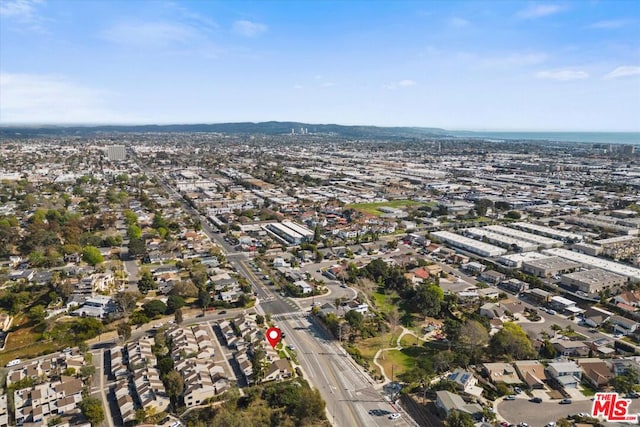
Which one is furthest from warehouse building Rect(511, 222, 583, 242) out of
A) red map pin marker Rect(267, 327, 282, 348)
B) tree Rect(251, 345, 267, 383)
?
tree Rect(251, 345, 267, 383)

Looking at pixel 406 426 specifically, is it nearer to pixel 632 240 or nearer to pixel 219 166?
pixel 632 240

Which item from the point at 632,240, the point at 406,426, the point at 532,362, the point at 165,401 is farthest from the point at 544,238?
the point at 165,401

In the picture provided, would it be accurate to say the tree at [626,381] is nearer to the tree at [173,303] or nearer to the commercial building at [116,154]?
the tree at [173,303]

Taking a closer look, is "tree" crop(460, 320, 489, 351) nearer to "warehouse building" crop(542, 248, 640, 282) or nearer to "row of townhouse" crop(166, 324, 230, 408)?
"row of townhouse" crop(166, 324, 230, 408)

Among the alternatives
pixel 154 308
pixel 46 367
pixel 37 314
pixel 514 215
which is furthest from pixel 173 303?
pixel 514 215

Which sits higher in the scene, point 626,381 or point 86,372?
point 626,381

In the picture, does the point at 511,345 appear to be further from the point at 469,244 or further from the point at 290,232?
the point at 290,232

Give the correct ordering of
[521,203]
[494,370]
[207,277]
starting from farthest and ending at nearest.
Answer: [521,203], [207,277], [494,370]
